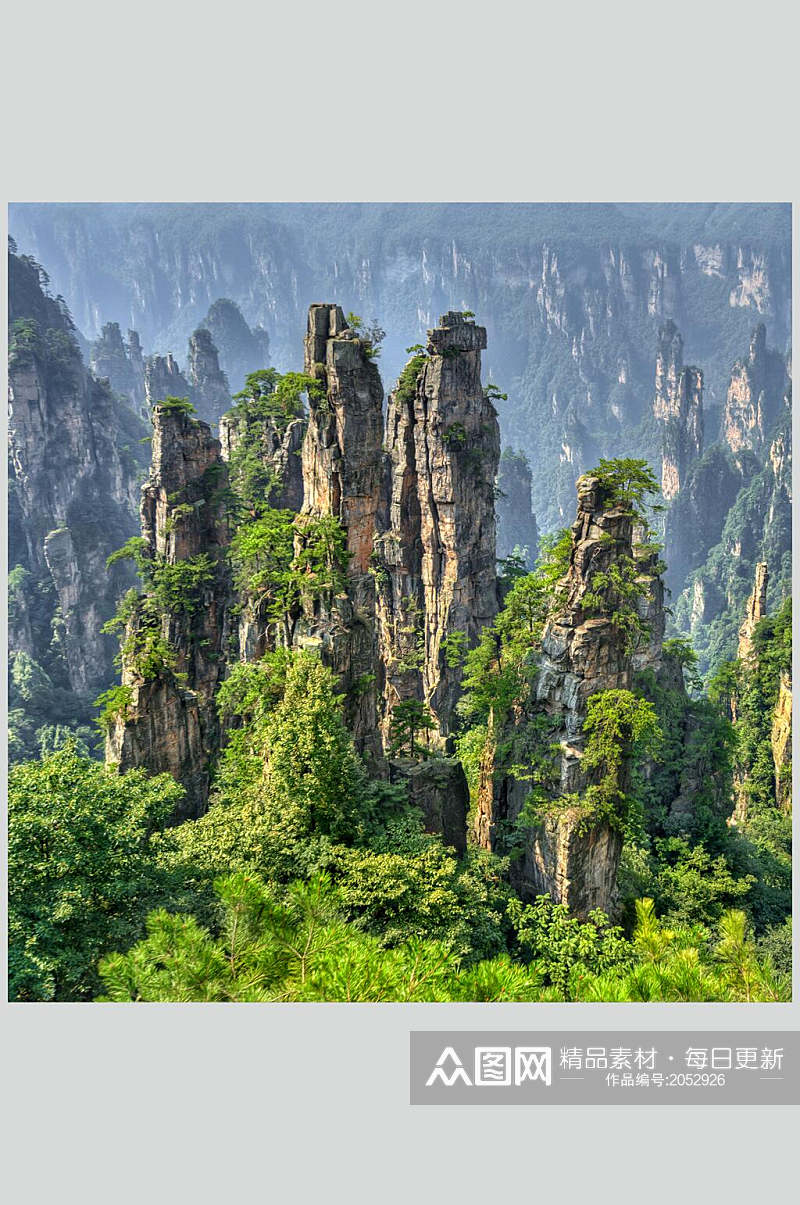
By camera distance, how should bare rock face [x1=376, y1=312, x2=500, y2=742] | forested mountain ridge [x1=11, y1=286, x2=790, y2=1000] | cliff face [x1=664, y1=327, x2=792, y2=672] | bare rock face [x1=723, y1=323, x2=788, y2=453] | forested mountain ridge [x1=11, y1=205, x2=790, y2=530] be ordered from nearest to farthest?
forested mountain ridge [x1=11, y1=286, x2=790, y2=1000]
bare rock face [x1=376, y1=312, x2=500, y2=742]
cliff face [x1=664, y1=327, x2=792, y2=672]
bare rock face [x1=723, y1=323, x2=788, y2=453]
forested mountain ridge [x1=11, y1=205, x2=790, y2=530]

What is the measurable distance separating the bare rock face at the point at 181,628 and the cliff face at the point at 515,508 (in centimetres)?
5100

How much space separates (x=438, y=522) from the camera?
93.5ft

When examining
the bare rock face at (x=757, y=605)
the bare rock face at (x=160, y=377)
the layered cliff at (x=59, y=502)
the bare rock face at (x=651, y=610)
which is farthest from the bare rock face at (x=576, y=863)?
the bare rock face at (x=160, y=377)

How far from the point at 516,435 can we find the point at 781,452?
190 ft

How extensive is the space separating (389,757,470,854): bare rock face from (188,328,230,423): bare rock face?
56055mm

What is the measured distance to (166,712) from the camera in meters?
17.6

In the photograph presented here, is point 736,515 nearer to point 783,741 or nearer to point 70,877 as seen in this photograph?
point 783,741

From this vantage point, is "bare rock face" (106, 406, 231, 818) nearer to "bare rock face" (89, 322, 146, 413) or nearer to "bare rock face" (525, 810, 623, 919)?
"bare rock face" (525, 810, 623, 919)

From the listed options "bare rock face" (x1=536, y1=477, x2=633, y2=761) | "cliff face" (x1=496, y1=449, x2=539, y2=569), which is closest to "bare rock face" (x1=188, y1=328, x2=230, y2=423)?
"cliff face" (x1=496, y1=449, x2=539, y2=569)

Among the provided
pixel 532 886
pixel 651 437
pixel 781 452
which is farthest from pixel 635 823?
pixel 651 437

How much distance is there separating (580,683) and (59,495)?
3961 centimetres

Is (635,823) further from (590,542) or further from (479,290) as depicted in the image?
(479,290)

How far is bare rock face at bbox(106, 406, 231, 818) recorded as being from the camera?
681 inches

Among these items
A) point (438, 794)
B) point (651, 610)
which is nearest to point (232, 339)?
point (651, 610)
